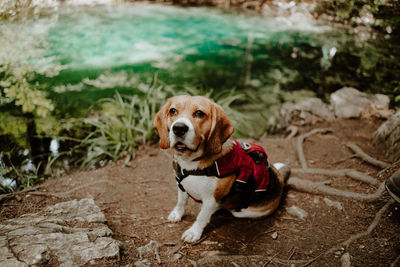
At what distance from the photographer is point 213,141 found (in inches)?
92.8

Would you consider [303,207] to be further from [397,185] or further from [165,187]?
[165,187]

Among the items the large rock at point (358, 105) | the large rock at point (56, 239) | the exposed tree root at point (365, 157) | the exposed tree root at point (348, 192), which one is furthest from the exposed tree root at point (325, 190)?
the large rock at point (358, 105)

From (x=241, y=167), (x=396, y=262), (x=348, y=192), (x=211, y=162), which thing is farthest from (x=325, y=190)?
(x=211, y=162)

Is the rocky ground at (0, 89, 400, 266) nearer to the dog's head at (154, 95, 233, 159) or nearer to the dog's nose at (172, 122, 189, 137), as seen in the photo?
the dog's head at (154, 95, 233, 159)

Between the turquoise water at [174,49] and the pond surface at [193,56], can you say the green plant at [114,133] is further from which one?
the turquoise water at [174,49]

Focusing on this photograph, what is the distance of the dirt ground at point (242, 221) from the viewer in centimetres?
239

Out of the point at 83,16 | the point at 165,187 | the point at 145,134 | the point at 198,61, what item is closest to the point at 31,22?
the point at 145,134

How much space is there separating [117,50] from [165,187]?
7.41 metres

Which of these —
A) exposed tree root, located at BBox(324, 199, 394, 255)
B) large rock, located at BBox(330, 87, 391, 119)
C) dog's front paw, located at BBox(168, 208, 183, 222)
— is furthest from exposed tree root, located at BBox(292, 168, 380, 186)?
large rock, located at BBox(330, 87, 391, 119)

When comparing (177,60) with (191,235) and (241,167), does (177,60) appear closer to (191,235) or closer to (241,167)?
(241,167)

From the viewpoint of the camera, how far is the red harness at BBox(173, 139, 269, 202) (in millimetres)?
2471

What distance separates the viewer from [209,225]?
3002 millimetres

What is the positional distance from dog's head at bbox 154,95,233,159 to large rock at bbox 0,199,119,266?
40.1 inches

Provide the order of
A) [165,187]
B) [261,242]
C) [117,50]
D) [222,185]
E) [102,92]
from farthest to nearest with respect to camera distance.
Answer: [117,50] → [102,92] → [165,187] → [261,242] → [222,185]
